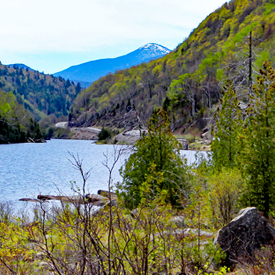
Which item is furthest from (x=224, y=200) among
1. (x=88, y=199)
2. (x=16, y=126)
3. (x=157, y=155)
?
(x=16, y=126)

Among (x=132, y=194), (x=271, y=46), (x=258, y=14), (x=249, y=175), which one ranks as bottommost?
(x=132, y=194)

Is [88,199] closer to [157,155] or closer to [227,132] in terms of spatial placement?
[157,155]

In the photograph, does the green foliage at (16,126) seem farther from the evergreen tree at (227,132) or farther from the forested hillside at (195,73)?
the evergreen tree at (227,132)

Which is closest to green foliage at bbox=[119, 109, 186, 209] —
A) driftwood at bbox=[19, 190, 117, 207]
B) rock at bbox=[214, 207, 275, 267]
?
driftwood at bbox=[19, 190, 117, 207]

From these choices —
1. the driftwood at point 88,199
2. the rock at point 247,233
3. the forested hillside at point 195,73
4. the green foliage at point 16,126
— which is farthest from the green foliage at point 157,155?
the green foliage at point 16,126

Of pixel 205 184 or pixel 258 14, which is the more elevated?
pixel 258 14

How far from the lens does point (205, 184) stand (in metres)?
7.99

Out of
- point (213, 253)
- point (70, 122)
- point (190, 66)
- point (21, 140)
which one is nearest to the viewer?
point (213, 253)

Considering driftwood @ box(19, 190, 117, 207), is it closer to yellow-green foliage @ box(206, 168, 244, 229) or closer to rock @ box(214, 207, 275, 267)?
rock @ box(214, 207, 275, 267)

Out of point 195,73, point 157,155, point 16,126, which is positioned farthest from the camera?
point 195,73

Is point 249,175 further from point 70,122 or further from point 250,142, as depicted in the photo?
point 70,122

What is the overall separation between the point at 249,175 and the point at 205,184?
47.7 inches

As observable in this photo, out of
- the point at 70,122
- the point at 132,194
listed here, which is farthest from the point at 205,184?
the point at 70,122

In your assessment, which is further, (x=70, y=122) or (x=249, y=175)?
(x=70, y=122)
